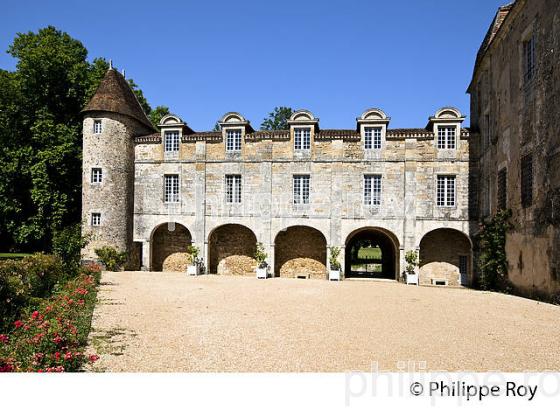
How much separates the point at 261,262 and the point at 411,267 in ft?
24.0

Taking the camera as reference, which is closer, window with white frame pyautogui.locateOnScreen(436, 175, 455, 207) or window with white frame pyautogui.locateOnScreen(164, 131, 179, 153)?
window with white frame pyautogui.locateOnScreen(436, 175, 455, 207)

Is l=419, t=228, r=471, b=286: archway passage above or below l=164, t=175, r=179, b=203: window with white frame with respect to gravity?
below

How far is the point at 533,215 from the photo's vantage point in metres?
13.2

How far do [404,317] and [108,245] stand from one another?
1628cm

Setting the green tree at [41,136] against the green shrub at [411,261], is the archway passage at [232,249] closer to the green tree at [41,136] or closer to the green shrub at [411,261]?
the green shrub at [411,261]

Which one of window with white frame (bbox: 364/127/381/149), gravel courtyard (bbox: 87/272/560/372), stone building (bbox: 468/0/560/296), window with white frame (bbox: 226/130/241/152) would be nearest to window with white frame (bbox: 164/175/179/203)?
window with white frame (bbox: 226/130/241/152)

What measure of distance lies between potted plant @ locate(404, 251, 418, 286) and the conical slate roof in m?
16.3

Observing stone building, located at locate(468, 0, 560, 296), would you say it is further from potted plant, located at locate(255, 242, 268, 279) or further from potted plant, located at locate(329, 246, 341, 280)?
potted plant, located at locate(255, 242, 268, 279)

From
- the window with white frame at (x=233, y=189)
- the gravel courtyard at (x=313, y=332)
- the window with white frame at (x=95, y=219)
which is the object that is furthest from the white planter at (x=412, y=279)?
the window with white frame at (x=95, y=219)

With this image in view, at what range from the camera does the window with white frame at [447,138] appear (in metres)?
19.6

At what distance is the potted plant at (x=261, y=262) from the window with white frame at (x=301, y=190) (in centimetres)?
295

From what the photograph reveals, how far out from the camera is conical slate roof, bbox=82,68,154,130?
2122 centimetres

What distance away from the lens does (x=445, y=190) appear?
64.0ft
